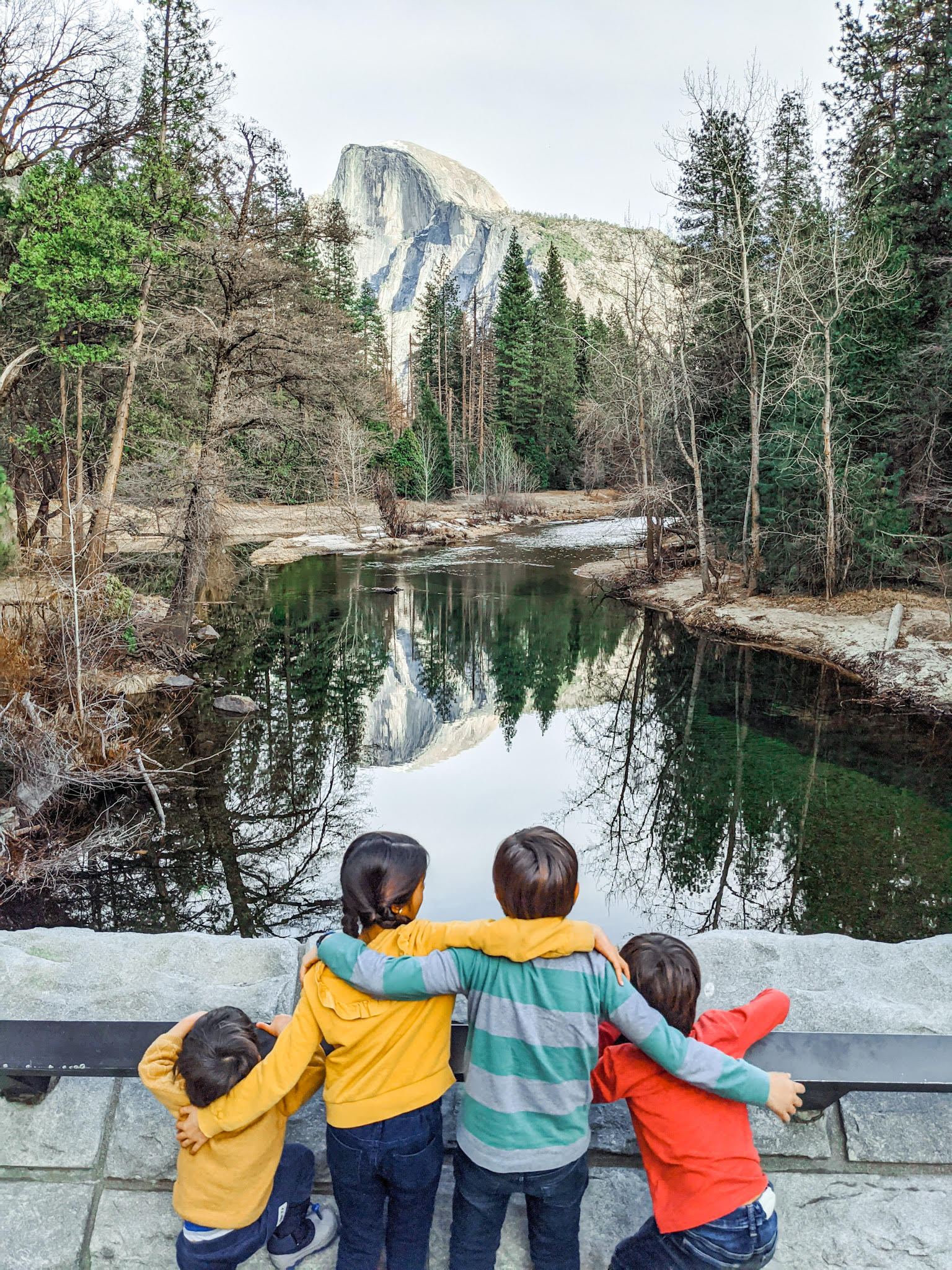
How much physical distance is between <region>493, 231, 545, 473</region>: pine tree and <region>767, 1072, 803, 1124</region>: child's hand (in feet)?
171

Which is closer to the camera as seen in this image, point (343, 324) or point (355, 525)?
point (343, 324)

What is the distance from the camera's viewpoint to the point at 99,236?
45.4ft

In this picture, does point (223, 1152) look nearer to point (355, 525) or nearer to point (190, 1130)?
point (190, 1130)

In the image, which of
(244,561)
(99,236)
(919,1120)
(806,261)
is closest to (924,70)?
(806,261)

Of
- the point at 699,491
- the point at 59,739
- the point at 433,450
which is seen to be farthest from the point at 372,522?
Result: the point at 59,739

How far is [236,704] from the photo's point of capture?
39.2ft

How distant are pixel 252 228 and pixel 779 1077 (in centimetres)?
1782

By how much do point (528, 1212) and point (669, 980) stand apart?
67 centimetres

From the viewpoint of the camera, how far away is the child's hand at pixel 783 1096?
1836mm

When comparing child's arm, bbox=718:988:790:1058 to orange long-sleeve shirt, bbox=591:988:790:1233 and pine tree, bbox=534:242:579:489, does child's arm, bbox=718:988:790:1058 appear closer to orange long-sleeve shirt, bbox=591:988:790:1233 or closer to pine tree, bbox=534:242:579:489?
orange long-sleeve shirt, bbox=591:988:790:1233

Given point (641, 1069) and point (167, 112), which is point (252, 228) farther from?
point (641, 1069)

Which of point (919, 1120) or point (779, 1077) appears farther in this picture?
point (919, 1120)

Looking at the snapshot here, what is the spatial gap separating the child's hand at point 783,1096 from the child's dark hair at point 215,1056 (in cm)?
115

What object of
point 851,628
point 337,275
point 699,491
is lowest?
point 851,628
